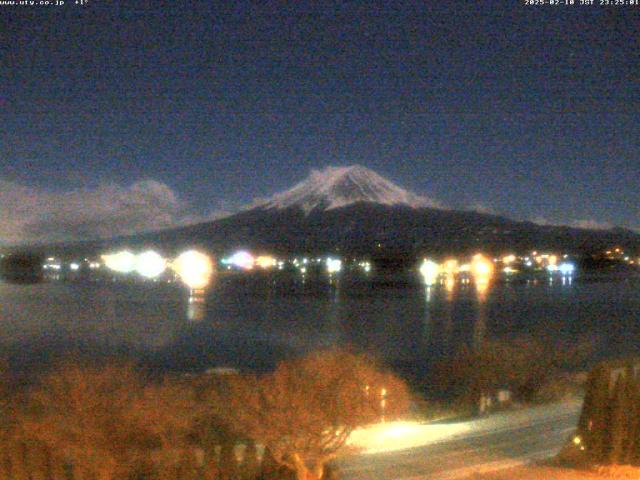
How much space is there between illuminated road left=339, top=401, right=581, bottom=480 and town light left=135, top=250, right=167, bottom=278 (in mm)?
74882

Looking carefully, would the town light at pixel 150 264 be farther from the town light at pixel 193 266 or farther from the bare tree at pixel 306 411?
the bare tree at pixel 306 411

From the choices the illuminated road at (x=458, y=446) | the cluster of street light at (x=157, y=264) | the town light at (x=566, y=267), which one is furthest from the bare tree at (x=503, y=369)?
the town light at (x=566, y=267)

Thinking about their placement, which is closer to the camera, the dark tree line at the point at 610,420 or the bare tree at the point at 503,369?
the dark tree line at the point at 610,420

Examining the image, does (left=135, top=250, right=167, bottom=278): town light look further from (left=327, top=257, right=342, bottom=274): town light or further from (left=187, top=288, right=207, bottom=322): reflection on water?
(left=187, top=288, right=207, bottom=322): reflection on water

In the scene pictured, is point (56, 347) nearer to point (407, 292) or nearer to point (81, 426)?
point (81, 426)

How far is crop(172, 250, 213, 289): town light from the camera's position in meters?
78.7

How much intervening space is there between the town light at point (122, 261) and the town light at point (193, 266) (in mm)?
5749

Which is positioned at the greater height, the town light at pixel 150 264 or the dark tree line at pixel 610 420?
the town light at pixel 150 264

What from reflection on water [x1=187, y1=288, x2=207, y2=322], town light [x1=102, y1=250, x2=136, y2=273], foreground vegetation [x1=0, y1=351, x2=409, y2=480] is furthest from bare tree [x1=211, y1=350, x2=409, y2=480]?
town light [x1=102, y1=250, x2=136, y2=273]

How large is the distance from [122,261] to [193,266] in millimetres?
10005

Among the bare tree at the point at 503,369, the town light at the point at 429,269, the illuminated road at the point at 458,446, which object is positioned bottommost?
Answer: the illuminated road at the point at 458,446

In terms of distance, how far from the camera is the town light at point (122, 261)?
90.8 metres

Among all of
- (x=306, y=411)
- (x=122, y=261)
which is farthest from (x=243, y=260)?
(x=306, y=411)

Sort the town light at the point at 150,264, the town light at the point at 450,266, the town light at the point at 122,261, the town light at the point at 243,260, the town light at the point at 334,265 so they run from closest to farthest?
the town light at the point at 450,266
the town light at the point at 334,265
the town light at the point at 243,260
the town light at the point at 150,264
the town light at the point at 122,261
